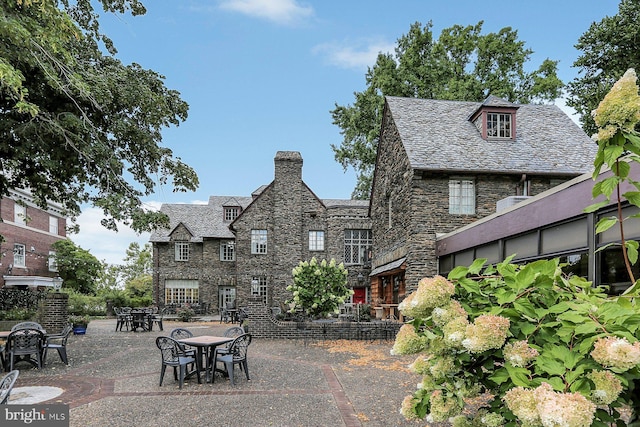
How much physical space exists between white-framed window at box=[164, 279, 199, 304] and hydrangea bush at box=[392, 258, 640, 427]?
97.2 ft

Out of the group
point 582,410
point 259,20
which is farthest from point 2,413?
point 259,20

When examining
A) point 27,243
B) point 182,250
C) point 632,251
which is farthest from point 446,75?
point 27,243

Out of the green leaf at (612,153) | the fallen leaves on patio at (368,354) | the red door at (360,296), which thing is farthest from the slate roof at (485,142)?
the green leaf at (612,153)

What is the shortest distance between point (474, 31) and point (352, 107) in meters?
10.5

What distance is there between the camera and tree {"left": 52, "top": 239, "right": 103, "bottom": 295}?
30.8 m

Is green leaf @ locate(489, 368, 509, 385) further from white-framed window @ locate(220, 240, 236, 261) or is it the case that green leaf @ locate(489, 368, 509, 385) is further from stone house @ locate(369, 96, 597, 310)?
white-framed window @ locate(220, 240, 236, 261)

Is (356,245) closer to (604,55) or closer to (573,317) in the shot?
(604,55)

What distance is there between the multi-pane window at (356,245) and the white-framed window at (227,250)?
9.35 meters

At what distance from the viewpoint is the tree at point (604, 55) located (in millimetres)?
19531

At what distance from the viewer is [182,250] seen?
29906 millimetres

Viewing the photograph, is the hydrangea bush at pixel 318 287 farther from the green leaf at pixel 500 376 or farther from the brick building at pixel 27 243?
the brick building at pixel 27 243

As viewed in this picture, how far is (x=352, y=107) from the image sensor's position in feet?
106

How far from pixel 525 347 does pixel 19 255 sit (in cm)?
3498

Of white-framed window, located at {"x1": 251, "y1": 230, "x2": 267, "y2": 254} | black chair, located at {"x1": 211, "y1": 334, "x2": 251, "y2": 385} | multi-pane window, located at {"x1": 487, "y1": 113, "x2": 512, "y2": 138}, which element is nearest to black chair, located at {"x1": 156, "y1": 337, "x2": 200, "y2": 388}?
black chair, located at {"x1": 211, "y1": 334, "x2": 251, "y2": 385}
